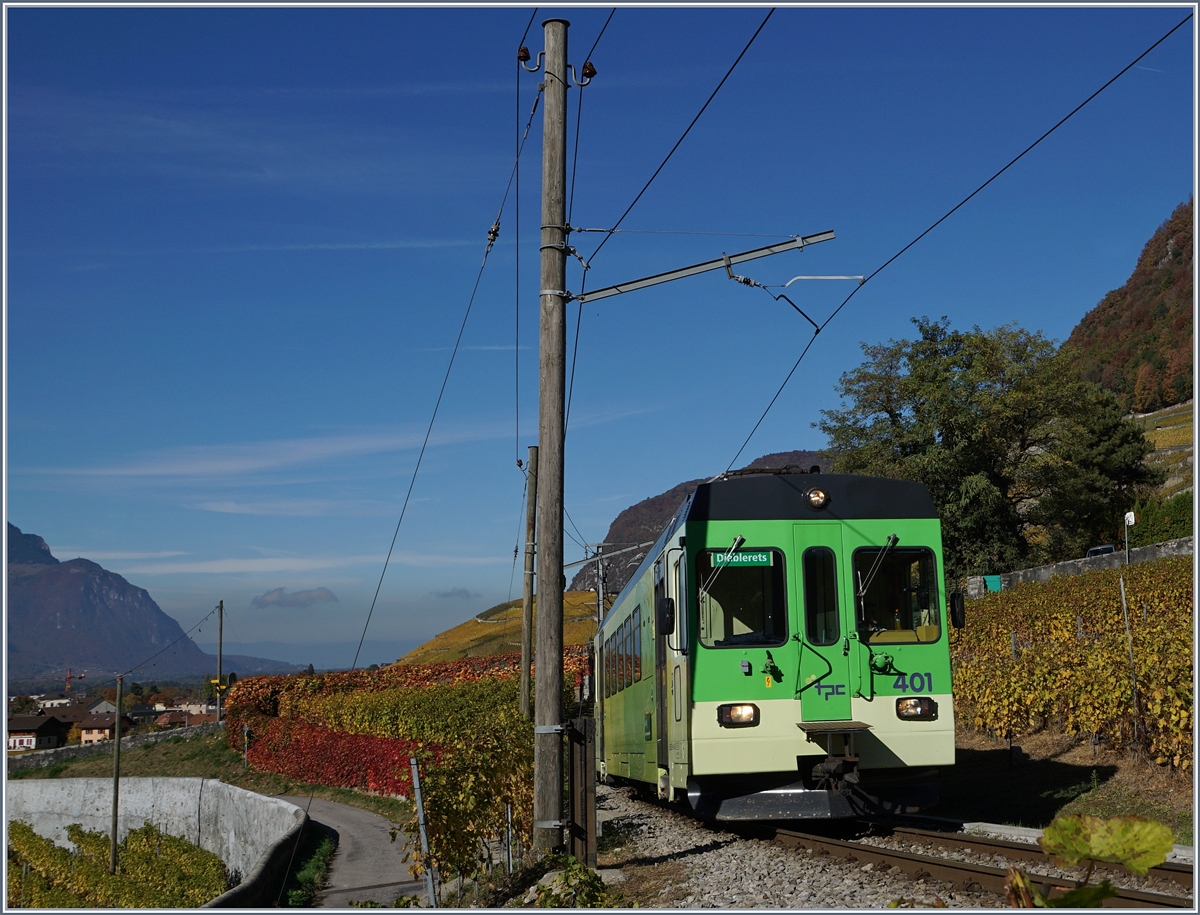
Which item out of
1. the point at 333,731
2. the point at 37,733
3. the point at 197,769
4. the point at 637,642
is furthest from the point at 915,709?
the point at 37,733

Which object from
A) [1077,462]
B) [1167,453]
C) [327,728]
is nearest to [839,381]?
[1077,462]

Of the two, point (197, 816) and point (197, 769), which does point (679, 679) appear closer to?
point (197, 816)

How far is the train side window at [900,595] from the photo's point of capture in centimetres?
1022

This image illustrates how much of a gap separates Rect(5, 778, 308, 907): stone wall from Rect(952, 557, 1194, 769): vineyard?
10666 mm

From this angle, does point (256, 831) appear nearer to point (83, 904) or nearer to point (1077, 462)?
point (83, 904)

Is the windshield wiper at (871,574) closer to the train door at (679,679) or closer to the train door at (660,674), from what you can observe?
the train door at (679,679)

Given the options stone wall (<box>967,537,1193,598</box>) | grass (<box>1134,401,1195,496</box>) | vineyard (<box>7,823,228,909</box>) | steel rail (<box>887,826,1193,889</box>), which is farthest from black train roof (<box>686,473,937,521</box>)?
grass (<box>1134,401,1195,496</box>)

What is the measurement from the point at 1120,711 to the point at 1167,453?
94285 millimetres

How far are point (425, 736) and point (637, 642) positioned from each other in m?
18.0

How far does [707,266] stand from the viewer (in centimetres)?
1059

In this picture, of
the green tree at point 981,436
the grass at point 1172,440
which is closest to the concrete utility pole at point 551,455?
the green tree at point 981,436

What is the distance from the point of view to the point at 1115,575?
2909cm

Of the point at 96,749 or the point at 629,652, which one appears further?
the point at 96,749

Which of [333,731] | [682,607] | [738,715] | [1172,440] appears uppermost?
[1172,440]
